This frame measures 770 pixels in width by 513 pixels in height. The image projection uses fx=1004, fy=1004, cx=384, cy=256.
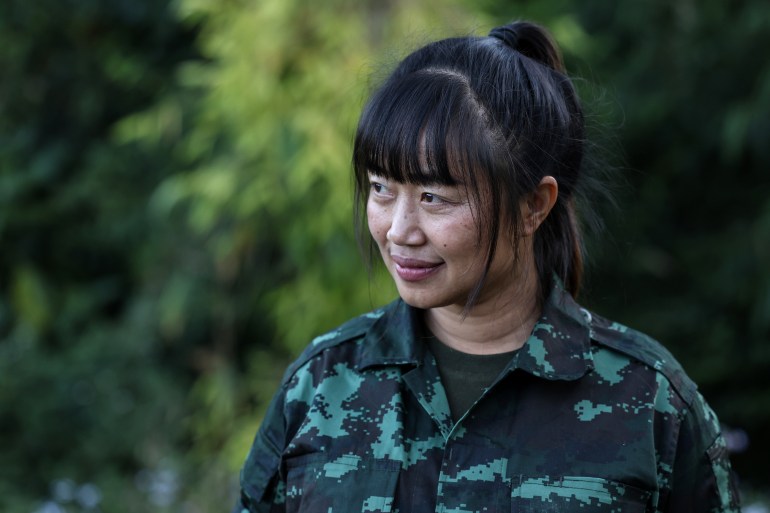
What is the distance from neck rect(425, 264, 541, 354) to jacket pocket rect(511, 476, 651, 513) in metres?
0.25

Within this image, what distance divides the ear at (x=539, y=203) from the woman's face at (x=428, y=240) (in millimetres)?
61

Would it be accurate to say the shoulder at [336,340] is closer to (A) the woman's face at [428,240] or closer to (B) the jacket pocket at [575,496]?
(A) the woman's face at [428,240]

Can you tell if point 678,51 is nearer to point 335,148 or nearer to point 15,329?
point 335,148

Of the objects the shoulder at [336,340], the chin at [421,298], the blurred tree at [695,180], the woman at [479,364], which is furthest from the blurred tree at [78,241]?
the chin at [421,298]

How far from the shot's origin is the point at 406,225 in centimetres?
158

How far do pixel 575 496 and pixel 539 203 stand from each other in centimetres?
48

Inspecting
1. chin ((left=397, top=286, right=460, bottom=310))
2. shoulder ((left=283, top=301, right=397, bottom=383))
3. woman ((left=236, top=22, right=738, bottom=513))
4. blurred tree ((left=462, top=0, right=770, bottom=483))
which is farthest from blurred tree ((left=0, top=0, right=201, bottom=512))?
chin ((left=397, top=286, right=460, bottom=310))

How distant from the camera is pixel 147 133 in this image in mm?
5312

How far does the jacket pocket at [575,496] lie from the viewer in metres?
1.57

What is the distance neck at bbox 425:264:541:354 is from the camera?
1.74 meters

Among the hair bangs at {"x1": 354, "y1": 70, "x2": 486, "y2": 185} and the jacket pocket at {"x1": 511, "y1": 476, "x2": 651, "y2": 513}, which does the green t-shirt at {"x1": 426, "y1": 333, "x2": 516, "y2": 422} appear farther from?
the hair bangs at {"x1": 354, "y1": 70, "x2": 486, "y2": 185}

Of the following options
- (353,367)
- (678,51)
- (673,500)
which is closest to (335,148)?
(678,51)

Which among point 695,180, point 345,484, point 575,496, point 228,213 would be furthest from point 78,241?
point 575,496

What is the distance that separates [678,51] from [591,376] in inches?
146
